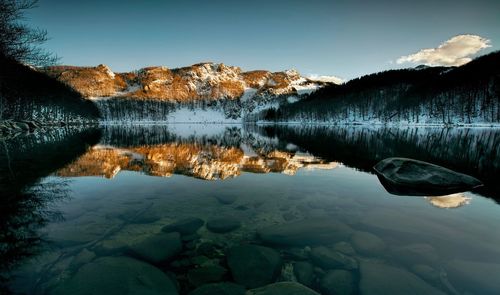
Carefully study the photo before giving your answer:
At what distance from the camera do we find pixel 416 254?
21.7 feet

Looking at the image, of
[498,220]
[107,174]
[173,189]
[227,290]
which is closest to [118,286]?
[227,290]

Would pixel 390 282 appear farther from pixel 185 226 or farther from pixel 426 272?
pixel 185 226

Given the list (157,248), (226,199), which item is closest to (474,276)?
(157,248)

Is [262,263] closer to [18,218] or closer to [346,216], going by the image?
[346,216]

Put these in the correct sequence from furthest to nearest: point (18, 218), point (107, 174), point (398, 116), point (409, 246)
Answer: point (398, 116) → point (107, 174) → point (18, 218) → point (409, 246)

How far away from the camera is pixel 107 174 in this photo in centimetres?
1600

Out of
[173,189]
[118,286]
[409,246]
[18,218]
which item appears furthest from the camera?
[173,189]

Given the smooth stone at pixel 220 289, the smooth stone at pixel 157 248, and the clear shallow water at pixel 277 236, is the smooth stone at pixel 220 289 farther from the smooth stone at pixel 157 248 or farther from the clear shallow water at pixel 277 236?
the smooth stone at pixel 157 248

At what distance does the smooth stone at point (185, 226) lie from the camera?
307 inches

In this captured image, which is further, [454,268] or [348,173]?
[348,173]

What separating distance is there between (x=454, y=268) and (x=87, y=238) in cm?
886

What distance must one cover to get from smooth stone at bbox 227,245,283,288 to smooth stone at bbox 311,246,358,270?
2.93ft

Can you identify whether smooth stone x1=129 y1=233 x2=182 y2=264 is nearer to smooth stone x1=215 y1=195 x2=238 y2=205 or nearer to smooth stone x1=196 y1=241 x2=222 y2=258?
smooth stone x1=196 y1=241 x2=222 y2=258

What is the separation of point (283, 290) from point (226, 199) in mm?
6609
